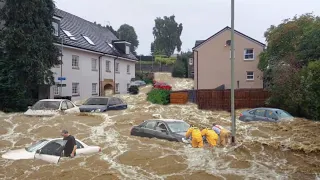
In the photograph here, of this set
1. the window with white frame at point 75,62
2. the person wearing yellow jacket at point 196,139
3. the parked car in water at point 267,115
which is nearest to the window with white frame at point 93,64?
the window with white frame at point 75,62

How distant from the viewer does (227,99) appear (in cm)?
2970

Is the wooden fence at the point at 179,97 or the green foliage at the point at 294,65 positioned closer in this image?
the green foliage at the point at 294,65

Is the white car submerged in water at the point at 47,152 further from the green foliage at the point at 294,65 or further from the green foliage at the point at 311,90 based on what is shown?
the green foliage at the point at 294,65

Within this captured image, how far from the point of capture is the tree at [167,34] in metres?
95.4

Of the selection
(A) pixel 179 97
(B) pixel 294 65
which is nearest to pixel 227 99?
(A) pixel 179 97

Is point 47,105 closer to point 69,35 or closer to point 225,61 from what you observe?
point 69,35

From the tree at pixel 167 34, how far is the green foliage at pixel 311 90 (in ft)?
239

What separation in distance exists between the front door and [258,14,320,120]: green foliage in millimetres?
17013

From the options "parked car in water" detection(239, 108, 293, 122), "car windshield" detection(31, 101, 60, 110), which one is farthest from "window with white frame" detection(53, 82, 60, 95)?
"parked car in water" detection(239, 108, 293, 122)

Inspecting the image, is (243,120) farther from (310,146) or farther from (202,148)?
(202,148)

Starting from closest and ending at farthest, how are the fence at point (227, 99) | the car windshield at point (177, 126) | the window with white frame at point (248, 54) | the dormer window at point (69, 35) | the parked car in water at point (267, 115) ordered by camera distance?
the car windshield at point (177, 126) < the parked car in water at point (267, 115) < the fence at point (227, 99) < the dormer window at point (69, 35) < the window with white frame at point (248, 54)

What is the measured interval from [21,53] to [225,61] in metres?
22.7

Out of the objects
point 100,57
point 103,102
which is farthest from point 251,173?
point 100,57

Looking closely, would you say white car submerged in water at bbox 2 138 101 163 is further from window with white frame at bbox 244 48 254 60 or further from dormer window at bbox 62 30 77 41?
window with white frame at bbox 244 48 254 60
